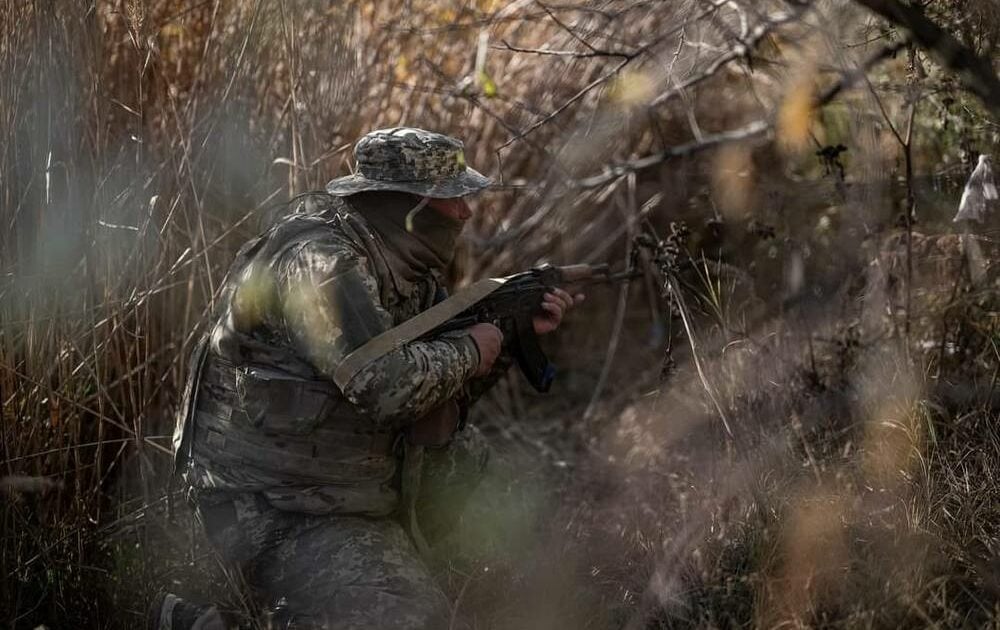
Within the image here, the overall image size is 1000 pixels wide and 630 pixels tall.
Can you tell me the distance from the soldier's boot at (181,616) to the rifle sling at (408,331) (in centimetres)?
66

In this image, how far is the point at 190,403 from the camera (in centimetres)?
296

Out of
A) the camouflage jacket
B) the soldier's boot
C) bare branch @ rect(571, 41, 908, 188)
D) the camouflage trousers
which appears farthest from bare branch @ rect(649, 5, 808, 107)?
the soldier's boot

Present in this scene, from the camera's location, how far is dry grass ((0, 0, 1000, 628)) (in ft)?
9.34

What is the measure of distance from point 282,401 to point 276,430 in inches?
3.3

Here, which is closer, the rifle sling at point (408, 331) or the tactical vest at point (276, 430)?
the rifle sling at point (408, 331)

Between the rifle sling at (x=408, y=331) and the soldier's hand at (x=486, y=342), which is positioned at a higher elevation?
the rifle sling at (x=408, y=331)

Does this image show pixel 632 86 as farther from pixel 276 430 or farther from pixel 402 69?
pixel 276 430

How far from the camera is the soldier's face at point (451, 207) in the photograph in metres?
2.93

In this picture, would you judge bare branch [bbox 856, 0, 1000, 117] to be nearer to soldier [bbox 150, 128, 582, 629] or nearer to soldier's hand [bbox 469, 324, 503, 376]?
soldier [bbox 150, 128, 582, 629]

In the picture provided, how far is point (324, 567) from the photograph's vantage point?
9.04ft

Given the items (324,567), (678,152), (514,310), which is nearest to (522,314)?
(514,310)

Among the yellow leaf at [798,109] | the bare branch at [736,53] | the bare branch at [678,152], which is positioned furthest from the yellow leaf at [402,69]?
the yellow leaf at [798,109]

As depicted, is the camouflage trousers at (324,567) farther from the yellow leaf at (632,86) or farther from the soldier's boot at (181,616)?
the yellow leaf at (632,86)

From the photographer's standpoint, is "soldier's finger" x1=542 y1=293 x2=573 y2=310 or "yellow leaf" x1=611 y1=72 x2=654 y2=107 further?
"yellow leaf" x1=611 y1=72 x2=654 y2=107
